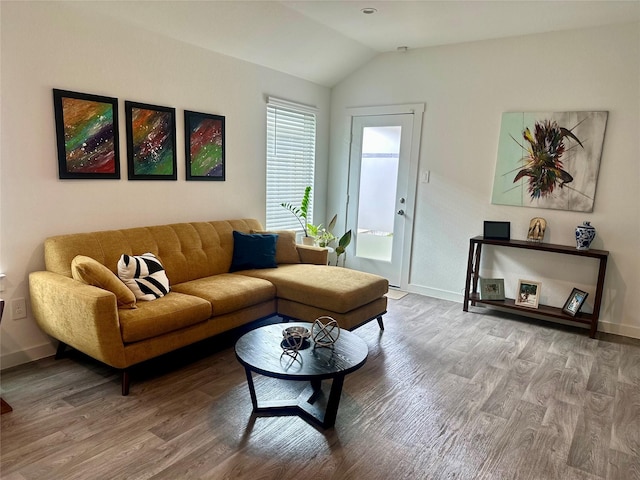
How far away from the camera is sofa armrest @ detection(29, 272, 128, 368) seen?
2.29m

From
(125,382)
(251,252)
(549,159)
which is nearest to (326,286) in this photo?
(251,252)

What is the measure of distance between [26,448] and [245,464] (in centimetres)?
104

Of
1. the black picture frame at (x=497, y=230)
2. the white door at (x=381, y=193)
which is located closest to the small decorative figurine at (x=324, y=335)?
the black picture frame at (x=497, y=230)

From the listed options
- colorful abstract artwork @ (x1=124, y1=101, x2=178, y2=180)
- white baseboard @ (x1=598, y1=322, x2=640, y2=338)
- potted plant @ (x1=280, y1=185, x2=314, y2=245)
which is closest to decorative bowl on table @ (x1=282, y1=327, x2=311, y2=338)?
colorful abstract artwork @ (x1=124, y1=101, x2=178, y2=180)

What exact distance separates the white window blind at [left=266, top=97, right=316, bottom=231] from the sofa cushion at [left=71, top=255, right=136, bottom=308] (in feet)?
7.36

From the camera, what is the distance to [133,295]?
2607 mm

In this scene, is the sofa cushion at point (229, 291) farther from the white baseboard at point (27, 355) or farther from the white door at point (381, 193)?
the white door at point (381, 193)

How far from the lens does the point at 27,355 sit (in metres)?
2.80

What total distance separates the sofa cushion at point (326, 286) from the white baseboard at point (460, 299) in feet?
4.53

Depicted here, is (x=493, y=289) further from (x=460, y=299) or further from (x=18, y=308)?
(x=18, y=308)

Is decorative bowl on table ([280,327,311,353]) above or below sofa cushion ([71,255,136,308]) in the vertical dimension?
below

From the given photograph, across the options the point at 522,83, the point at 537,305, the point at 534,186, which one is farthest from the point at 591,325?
the point at 522,83

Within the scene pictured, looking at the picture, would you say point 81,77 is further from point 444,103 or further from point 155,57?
point 444,103

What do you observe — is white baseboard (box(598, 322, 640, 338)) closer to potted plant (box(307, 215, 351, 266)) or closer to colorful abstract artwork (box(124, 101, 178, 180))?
potted plant (box(307, 215, 351, 266))
